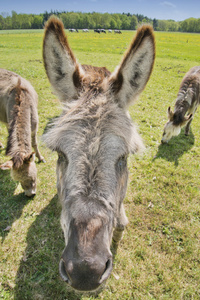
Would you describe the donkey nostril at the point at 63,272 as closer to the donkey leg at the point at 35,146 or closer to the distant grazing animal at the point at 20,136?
the distant grazing animal at the point at 20,136

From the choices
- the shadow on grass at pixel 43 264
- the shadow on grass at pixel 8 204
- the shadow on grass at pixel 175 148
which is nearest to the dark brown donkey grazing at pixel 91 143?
the shadow on grass at pixel 43 264

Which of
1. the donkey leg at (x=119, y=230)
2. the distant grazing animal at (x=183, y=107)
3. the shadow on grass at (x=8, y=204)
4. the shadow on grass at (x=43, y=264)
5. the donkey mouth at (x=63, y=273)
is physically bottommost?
the shadow on grass at (x=43, y=264)

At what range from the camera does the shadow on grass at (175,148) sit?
23.2 feet

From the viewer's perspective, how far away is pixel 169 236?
451cm

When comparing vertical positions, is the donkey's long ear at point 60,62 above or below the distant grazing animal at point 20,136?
above

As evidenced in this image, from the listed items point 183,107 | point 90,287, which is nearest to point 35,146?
point 90,287

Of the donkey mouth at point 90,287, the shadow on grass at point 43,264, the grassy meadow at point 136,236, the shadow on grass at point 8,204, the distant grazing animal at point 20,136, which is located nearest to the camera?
the donkey mouth at point 90,287

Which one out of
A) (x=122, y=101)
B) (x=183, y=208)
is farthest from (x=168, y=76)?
(x=122, y=101)

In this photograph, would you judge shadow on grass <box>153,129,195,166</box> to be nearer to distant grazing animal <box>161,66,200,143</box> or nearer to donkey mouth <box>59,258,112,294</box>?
distant grazing animal <box>161,66,200,143</box>

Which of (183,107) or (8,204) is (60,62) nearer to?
(8,204)

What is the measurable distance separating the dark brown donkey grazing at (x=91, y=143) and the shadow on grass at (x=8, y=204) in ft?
10.5

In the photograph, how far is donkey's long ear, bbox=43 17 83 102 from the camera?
229 cm

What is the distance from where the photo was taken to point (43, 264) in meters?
3.88

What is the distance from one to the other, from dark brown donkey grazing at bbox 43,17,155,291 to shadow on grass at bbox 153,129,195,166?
16.3 ft
